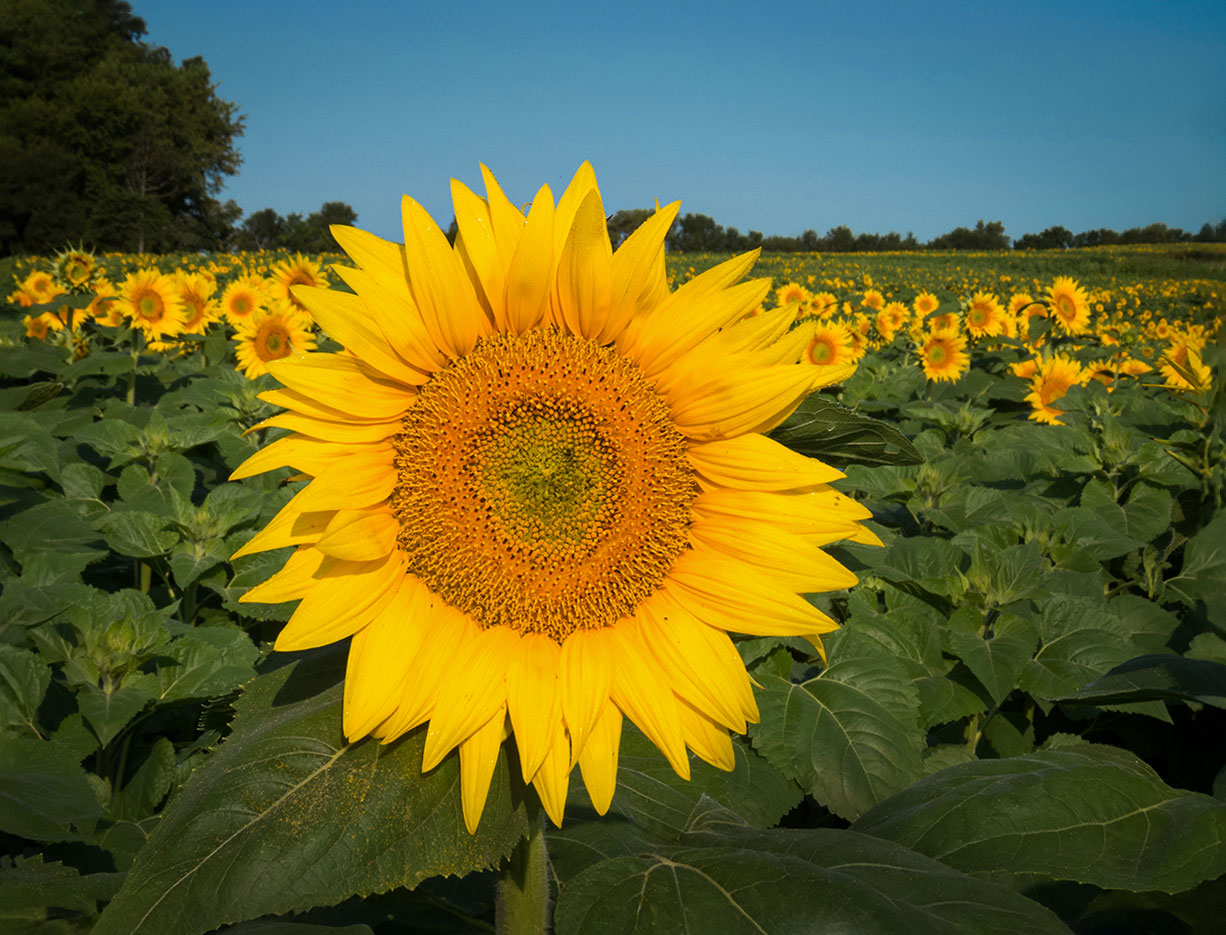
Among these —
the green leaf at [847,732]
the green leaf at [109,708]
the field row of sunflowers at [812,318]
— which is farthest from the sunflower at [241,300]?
the green leaf at [847,732]

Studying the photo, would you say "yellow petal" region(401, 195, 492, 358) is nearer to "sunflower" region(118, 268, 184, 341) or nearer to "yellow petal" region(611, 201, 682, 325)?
"yellow petal" region(611, 201, 682, 325)

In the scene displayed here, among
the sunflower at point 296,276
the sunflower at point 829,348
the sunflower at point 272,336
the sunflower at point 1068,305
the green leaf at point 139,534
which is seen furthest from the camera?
the sunflower at point 1068,305

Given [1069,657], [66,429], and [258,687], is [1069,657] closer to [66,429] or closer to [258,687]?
[258,687]

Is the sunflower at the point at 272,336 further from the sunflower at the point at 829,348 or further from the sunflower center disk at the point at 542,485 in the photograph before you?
the sunflower center disk at the point at 542,485

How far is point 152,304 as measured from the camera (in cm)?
708

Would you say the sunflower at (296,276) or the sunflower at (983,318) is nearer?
the sunflower at (296,276)

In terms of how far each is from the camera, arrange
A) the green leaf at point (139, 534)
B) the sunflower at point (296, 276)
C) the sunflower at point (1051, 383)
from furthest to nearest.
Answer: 1. the sunflower at point (1051, 383)
2. the sunflower at point (296, 276)
3. the green leaf at point (139, 534)

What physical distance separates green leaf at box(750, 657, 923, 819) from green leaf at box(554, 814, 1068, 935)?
1.53m

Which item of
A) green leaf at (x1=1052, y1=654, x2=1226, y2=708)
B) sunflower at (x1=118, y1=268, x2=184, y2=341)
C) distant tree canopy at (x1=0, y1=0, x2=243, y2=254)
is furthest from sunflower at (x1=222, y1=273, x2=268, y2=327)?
distant tree canopy at (x1=0, y1=0, x2=243, y2=254)

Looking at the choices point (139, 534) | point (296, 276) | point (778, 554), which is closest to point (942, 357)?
point (296, 276)

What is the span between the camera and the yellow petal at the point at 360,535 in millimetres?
1063

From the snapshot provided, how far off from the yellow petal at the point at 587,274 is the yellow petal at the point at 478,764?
1.84ft

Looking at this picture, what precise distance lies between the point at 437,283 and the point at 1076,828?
3.59 feet

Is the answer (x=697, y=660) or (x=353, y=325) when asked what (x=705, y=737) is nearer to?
(x=697, y=660)
